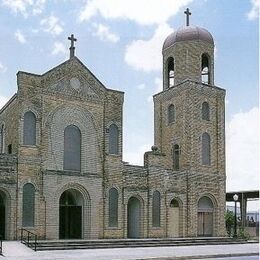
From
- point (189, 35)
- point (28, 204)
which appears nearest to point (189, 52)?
point (189, 35)

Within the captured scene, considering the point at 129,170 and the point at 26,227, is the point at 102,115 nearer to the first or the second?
the point at 129,170

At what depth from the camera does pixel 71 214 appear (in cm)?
3312

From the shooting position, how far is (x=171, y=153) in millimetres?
37938

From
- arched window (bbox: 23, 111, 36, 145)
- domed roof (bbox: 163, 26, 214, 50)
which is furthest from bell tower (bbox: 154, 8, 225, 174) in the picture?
arched window (bbox: 23, 111, 36, 145)

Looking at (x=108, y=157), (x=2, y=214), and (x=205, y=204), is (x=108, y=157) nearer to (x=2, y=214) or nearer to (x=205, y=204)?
(x=2, y=214)

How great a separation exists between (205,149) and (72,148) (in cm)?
994

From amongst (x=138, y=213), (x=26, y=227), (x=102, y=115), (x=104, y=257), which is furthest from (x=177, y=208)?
(x=104, y=257)

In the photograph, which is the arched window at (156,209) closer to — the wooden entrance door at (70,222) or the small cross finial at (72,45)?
the wooden entrance door at (70,222)

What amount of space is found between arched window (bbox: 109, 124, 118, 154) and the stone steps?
18.9ft

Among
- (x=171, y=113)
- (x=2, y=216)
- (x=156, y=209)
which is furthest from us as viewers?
(x=171, y=113)

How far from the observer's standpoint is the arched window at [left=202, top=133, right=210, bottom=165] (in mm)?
37531

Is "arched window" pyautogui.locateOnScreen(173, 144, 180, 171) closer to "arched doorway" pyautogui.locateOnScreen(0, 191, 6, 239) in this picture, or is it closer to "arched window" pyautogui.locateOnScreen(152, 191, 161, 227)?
"arched window" pyautogui.locateOnScreen(152, 191, 161, 227)

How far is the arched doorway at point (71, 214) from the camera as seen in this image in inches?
1284

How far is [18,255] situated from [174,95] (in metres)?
18.9
